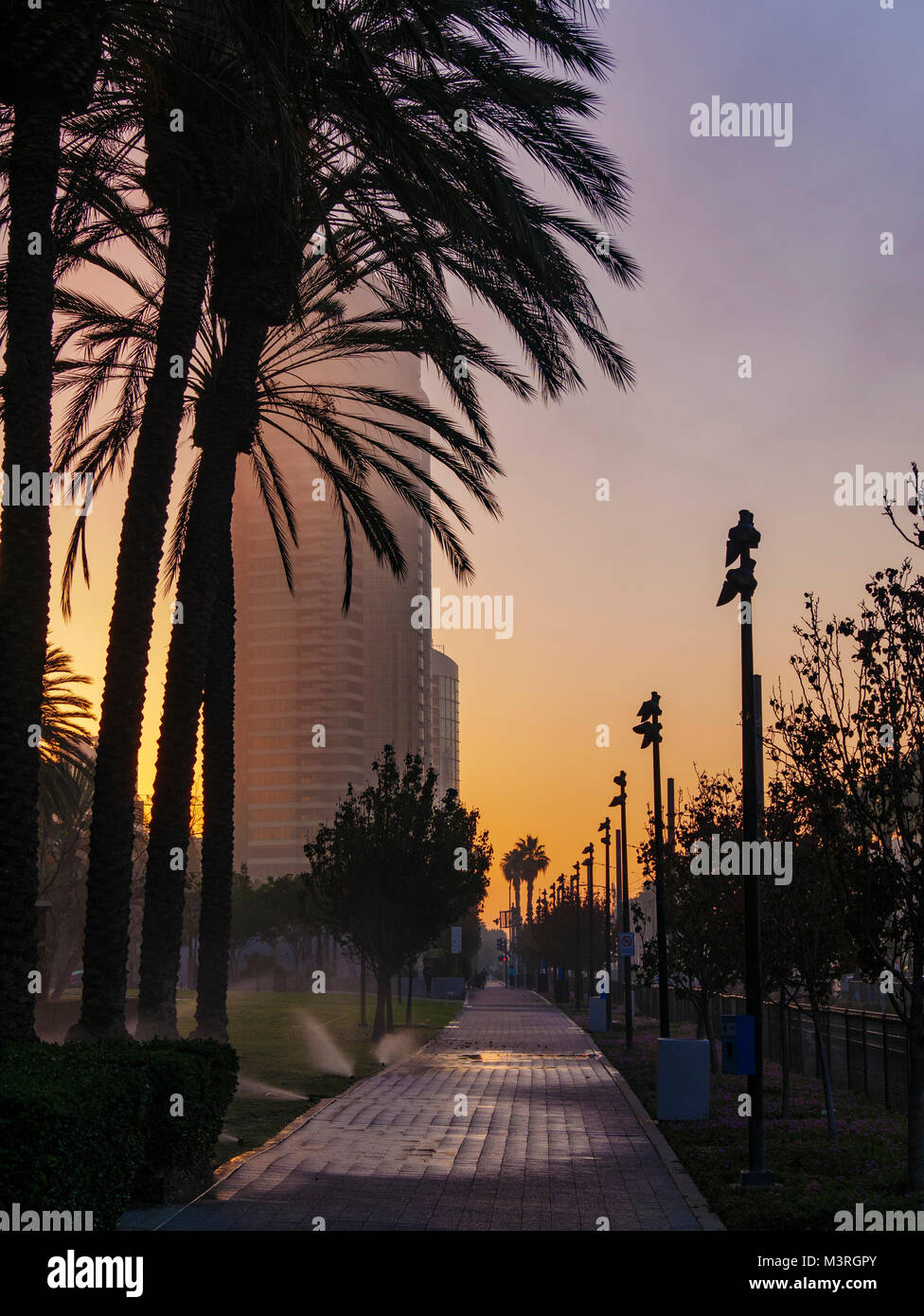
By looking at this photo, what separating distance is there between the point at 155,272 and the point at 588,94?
7.33 m

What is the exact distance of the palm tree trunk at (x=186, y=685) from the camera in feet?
54.1

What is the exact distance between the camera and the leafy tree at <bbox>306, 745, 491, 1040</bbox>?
40438mm

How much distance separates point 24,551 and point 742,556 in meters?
7.70

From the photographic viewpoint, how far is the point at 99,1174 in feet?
29.4

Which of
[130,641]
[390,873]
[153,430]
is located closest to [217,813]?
[130,641]

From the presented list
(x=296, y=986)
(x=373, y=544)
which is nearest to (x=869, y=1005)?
(x=373, y=544)

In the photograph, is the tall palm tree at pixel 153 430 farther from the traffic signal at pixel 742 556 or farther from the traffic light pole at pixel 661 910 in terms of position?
the traffic light pole at pixel 661 910

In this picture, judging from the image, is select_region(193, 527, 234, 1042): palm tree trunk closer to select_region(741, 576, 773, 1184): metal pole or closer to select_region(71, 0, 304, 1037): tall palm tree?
select_region(71, 0, 304, 1037): tall palm tree

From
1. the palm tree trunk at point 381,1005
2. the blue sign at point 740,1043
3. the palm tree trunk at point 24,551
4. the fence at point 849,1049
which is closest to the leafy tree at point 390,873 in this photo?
the palm tree trunk at point 381,1005

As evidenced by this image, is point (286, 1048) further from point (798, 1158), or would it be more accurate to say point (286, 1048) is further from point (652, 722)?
point (798, 1158)

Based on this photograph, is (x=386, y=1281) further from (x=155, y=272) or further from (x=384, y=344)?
(x=155, y=272)

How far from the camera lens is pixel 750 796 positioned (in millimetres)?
15781

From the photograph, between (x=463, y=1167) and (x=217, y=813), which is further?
(x=217, y=813)

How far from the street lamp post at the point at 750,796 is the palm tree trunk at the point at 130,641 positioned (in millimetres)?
6053
